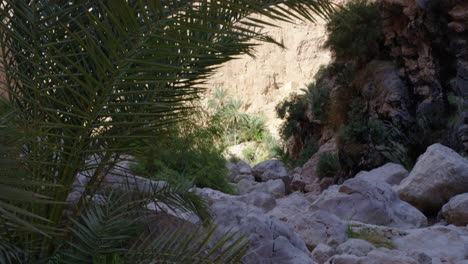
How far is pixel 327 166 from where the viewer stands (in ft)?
43.5

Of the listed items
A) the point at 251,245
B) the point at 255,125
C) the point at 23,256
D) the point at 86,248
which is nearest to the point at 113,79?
the point at 86,248

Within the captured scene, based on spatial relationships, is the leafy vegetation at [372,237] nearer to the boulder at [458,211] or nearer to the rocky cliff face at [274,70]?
the boulder at [458,211]

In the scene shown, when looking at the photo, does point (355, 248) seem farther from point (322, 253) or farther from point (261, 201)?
point (261, 201)

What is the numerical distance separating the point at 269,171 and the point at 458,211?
9.85 meters

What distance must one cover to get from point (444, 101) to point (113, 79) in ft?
33.3

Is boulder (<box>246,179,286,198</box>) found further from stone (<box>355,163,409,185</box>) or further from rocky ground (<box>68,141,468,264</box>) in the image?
rocky ground (<box>68,141,468,264</box>)

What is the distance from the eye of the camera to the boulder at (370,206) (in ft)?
17.3

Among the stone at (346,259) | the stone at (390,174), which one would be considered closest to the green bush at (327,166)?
the stone at (390,174)

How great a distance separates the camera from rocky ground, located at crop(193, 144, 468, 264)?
2.97 m

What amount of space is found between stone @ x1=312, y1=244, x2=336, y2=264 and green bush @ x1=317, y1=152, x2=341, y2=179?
31.0 feet

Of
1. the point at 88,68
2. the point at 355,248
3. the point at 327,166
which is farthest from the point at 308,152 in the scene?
the point at 88,68

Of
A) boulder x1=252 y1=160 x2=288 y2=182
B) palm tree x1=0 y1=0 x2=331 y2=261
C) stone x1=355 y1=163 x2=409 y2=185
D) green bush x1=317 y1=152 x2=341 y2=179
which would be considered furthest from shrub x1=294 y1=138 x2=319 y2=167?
palm tree x1=0 y1=0 x2=331 y2=261

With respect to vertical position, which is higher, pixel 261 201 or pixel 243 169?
pixel 261 201

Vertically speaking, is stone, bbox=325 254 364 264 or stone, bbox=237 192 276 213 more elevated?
stone, bbox=325 254 364 264
